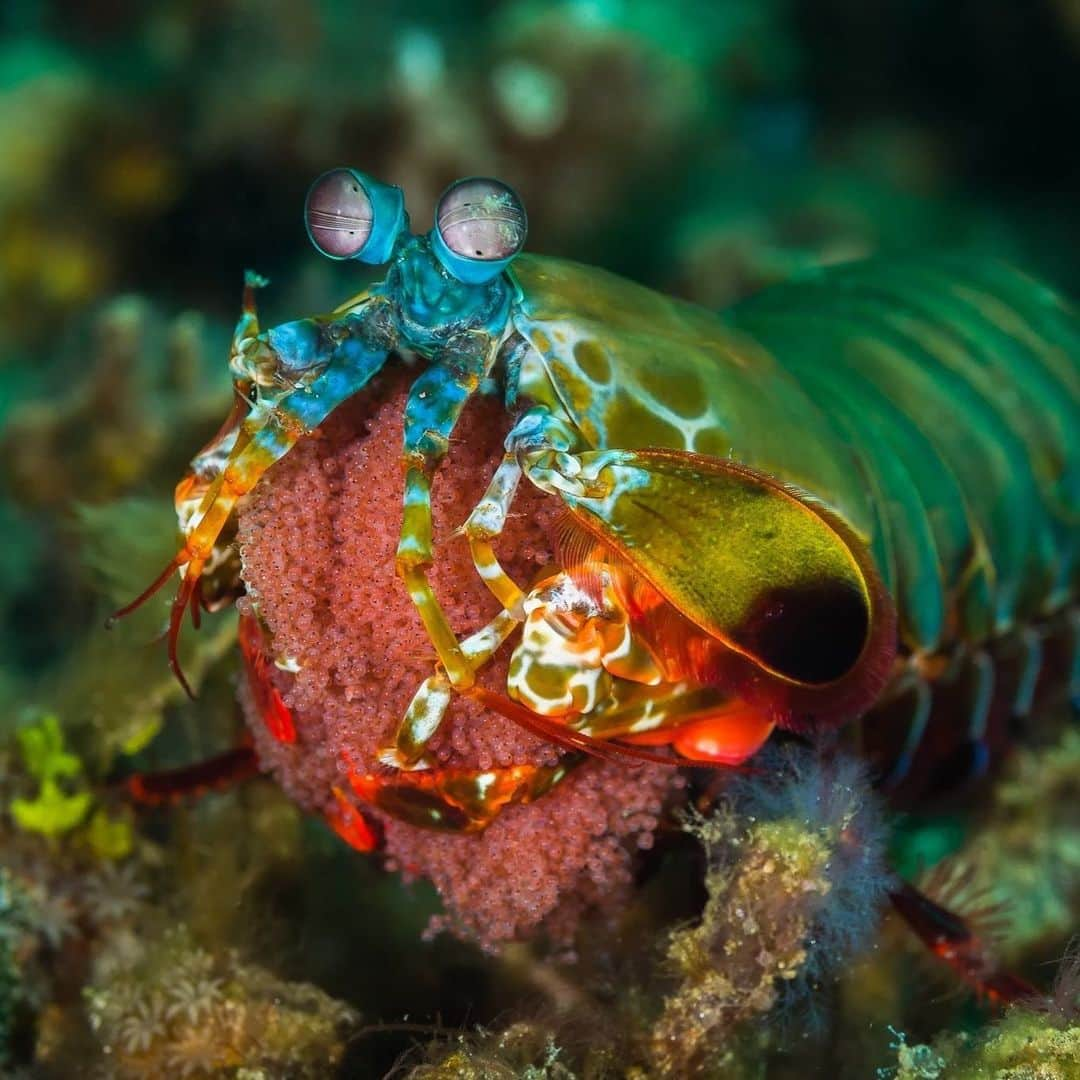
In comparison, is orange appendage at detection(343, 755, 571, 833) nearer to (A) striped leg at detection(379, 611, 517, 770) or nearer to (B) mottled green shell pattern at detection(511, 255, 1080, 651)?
(A) striped leg at detection(379, 611, 517, 770)

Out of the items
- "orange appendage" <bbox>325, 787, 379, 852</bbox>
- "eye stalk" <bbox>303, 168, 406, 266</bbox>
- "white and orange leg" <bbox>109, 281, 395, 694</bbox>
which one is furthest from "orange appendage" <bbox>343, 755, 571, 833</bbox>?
"eye stalk" <bbox>303, 168, 406, 266</bbox>

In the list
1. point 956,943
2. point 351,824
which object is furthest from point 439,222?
point 956,943

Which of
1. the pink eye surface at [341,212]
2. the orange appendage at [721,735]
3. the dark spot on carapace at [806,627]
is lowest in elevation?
the orange appendage at [721,735]

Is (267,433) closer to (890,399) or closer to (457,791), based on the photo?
(457,791)

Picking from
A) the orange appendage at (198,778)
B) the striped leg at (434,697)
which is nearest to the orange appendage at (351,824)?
the striped leg at (434,697)

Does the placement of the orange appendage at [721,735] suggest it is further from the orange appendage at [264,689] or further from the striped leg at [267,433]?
the striped leg at [267,433]

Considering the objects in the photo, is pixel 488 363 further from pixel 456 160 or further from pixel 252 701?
pixel 456 160
